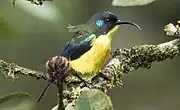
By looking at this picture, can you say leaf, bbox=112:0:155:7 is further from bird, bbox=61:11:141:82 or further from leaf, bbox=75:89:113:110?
bird, bbox=61:11:141:82

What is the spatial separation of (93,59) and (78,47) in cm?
9

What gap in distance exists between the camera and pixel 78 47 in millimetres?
2029

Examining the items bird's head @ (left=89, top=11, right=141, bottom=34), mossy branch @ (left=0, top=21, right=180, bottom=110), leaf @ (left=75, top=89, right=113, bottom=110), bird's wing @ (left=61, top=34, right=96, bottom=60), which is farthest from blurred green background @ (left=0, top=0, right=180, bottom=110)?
leaf @ (left=75, top=89, right=113, bottom=110)

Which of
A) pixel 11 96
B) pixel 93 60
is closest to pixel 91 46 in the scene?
pixel 93 60

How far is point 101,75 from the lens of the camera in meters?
1.86

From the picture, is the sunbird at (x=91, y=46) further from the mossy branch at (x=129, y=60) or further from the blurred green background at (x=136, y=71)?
the blurred green background at (x=136, y=71)

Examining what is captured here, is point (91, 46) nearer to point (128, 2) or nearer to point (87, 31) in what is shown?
point (87, 31)

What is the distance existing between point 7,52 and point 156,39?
60.8 inches

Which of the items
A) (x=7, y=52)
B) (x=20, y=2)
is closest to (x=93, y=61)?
(x=20, y=2)

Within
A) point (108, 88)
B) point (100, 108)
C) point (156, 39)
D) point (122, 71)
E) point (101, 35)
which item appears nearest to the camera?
point (100, 108)

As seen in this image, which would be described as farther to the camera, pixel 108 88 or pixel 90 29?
pixel 90 29

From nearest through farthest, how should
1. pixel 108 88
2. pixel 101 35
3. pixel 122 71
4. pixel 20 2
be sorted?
pixel 20 2 → pixel 108 88 → pixel 122 71 → pixel 101 35

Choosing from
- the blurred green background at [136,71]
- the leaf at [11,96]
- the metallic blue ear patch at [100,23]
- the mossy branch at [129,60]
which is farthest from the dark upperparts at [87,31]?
the blurred green background at [136,71]

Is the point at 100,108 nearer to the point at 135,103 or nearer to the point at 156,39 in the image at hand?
the point at 156,39
